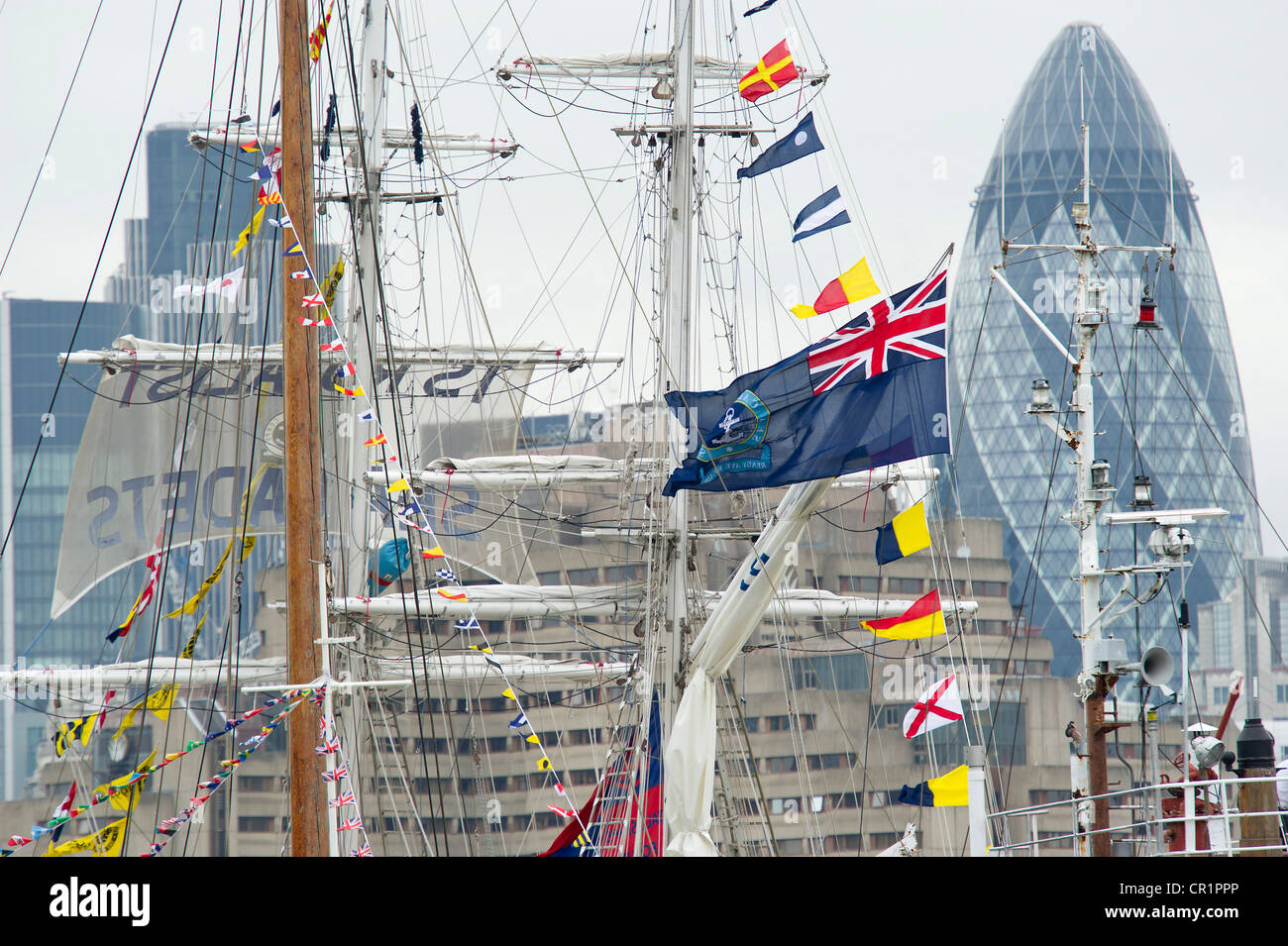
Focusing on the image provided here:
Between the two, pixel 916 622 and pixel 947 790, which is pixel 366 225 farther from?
pixel 947 790

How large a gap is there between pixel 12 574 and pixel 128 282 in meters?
24.7

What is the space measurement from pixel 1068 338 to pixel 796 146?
103512 mm

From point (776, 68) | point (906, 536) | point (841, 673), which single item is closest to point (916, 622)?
point (906, 536)

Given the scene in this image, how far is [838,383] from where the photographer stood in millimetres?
13898

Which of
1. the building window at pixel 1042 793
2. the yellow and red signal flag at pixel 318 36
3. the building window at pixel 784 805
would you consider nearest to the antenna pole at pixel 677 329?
the yellow and red signal flag at pixel 318 36

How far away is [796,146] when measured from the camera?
17.3 m

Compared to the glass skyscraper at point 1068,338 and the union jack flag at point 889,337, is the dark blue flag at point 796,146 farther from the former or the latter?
the glass skyscraper at point 1068,338

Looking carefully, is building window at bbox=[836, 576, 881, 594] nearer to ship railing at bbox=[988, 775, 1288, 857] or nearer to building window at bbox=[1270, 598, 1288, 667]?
ship railing at bbox=[988, 775, 1288, 857]

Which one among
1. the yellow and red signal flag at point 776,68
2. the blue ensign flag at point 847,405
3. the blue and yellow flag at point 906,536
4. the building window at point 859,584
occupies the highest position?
the building window at point 859,584

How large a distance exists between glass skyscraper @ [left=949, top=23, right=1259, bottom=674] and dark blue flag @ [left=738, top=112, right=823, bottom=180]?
309 ft

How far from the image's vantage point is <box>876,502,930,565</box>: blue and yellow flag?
1380 centimetres

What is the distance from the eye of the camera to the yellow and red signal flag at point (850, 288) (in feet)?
47.9

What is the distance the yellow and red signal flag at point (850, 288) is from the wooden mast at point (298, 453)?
5716 millimetres

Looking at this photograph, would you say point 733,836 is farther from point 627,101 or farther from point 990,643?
point 990,643
